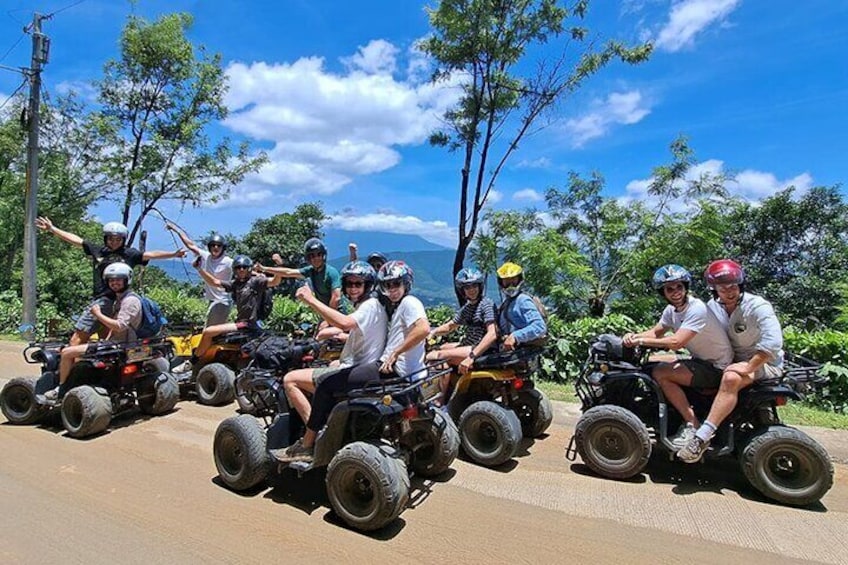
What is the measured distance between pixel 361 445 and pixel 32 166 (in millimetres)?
13552

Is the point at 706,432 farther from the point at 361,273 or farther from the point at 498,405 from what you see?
the point at 361,273

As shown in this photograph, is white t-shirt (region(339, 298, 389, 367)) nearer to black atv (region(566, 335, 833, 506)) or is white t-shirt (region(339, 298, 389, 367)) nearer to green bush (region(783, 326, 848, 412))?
black atv (region(566, 335, 833, 506))

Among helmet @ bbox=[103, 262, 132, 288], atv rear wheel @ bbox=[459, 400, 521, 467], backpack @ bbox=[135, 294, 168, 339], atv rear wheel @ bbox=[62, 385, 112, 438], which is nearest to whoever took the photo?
atv rear wheel @ bbox=[459, 400, 521, 467]

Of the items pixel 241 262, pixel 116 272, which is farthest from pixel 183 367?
pixel 116 272

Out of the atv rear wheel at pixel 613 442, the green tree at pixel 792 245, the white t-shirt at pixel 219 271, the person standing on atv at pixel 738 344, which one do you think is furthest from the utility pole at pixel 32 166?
the green tree at pixel 792 245

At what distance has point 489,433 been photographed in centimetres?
506

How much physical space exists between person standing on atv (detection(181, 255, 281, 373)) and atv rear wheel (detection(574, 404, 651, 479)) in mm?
4615

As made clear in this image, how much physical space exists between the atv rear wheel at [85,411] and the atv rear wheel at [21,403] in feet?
1.63

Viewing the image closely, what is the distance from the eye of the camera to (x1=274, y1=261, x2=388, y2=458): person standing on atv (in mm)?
3992

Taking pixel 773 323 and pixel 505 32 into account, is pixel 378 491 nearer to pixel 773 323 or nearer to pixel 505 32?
pixel 773 323

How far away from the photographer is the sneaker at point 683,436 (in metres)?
4.39

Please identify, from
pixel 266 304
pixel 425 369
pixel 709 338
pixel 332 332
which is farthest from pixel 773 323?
pixel 266 304

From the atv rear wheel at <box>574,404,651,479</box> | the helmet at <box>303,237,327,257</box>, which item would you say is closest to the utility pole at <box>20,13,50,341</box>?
the helmet at <box>303,237,327,257</box>

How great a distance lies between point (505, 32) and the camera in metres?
13.1
